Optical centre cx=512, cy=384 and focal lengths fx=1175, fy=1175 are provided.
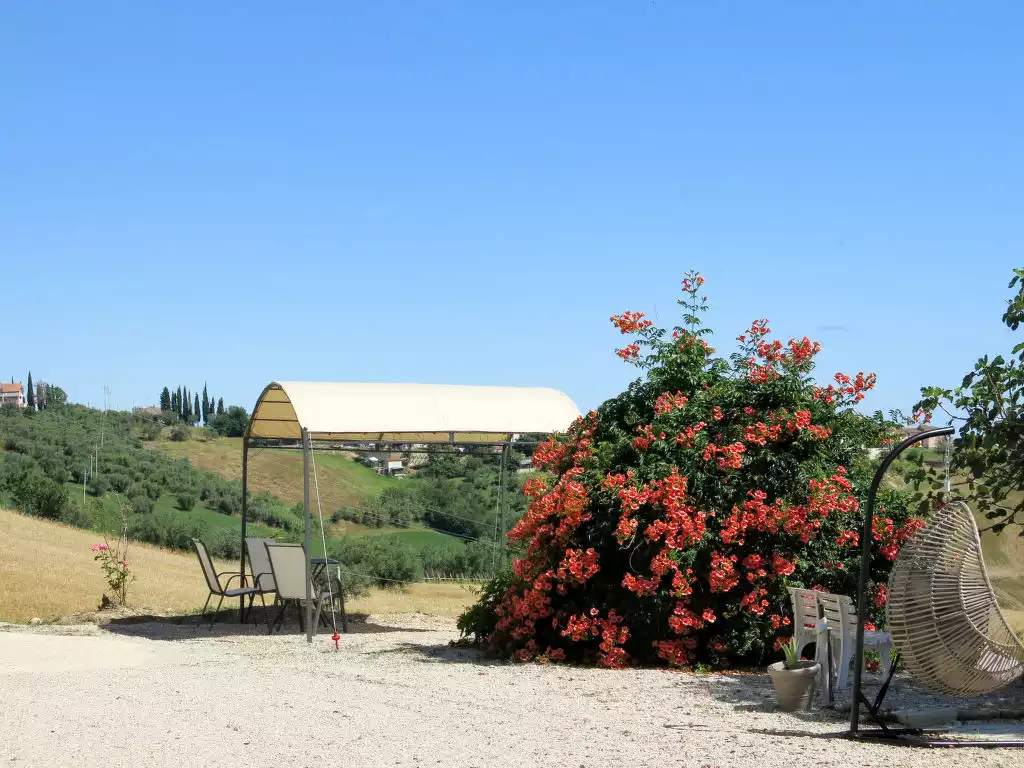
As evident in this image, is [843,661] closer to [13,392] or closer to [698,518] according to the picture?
[698,518]

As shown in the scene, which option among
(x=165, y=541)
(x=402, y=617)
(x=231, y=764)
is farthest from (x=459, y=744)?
(x=165, y=541)

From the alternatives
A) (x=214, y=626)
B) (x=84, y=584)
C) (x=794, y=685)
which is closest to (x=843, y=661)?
(x=794, y=685)

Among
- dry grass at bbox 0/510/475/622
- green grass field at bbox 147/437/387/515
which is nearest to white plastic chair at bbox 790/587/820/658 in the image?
dry grass at bbox 0/510/475/622

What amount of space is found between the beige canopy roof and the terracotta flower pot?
5.04 metres

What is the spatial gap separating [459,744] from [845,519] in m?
4.23

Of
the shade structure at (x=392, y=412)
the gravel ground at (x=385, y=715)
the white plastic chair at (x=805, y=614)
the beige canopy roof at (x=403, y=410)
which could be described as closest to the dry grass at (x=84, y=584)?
the shade structure at (x=392, y=412)

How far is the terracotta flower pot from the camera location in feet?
21.7

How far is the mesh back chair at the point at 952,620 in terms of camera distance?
5820mm

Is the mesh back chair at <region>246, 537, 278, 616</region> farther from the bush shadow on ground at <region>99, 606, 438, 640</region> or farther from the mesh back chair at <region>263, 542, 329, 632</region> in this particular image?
the mesh back chair at <region>263, 542, 329, 632</region>

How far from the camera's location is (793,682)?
665 centimetres

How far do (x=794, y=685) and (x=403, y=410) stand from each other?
5.76 m

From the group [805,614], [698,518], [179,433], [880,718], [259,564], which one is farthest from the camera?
[179,433]

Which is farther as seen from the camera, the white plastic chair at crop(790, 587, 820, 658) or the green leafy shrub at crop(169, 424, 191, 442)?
the green leafy shrub at crop(169, 424, 191, 442)

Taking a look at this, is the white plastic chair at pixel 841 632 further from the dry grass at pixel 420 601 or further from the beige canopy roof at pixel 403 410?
the dry grass at pixel 420 601
